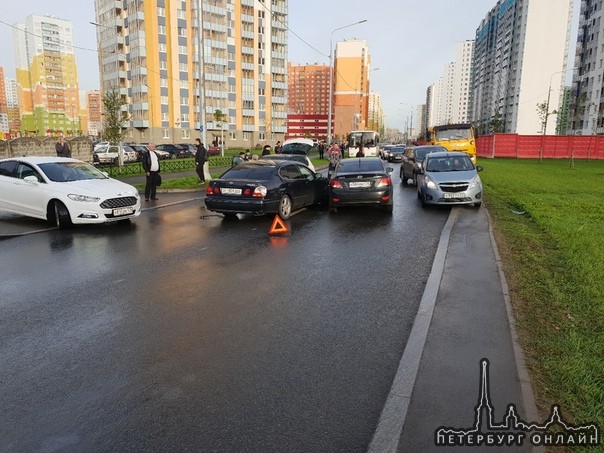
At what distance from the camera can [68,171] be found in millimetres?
11242

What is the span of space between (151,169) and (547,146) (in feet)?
141

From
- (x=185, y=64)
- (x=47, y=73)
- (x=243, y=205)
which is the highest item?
(x=47, y=73)

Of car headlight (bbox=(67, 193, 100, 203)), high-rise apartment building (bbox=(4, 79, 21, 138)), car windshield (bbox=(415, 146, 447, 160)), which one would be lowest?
car headlight (bbox=(67, 193, 100, 203))

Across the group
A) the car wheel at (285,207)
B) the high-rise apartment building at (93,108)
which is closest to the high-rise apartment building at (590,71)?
the car wheel at (285,207)

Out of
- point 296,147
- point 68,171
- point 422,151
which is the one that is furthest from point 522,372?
point 296,147

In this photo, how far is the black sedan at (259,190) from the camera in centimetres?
1091

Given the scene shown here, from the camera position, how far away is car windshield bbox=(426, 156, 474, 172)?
1384 cm

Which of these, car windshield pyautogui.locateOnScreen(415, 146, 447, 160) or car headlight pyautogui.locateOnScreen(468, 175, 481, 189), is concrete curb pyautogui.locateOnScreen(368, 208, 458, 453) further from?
car windshield pyautogui.locateOnScreen(415, 146, 447, 160)

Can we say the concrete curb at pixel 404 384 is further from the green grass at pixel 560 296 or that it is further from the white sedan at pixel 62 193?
the white sedan at pixel 62 193

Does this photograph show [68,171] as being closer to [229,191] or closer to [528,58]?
[229,191]

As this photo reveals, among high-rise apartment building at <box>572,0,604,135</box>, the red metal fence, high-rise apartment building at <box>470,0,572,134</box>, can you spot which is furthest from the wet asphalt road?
high-rise apartment building at <box>470,0,572,134</box>

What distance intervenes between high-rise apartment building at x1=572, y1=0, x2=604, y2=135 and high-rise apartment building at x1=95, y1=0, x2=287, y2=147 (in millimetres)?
58358

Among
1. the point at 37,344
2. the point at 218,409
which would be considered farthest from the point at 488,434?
the point at 37,344

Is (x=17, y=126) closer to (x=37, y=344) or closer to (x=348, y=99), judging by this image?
(x=348, y=99)
